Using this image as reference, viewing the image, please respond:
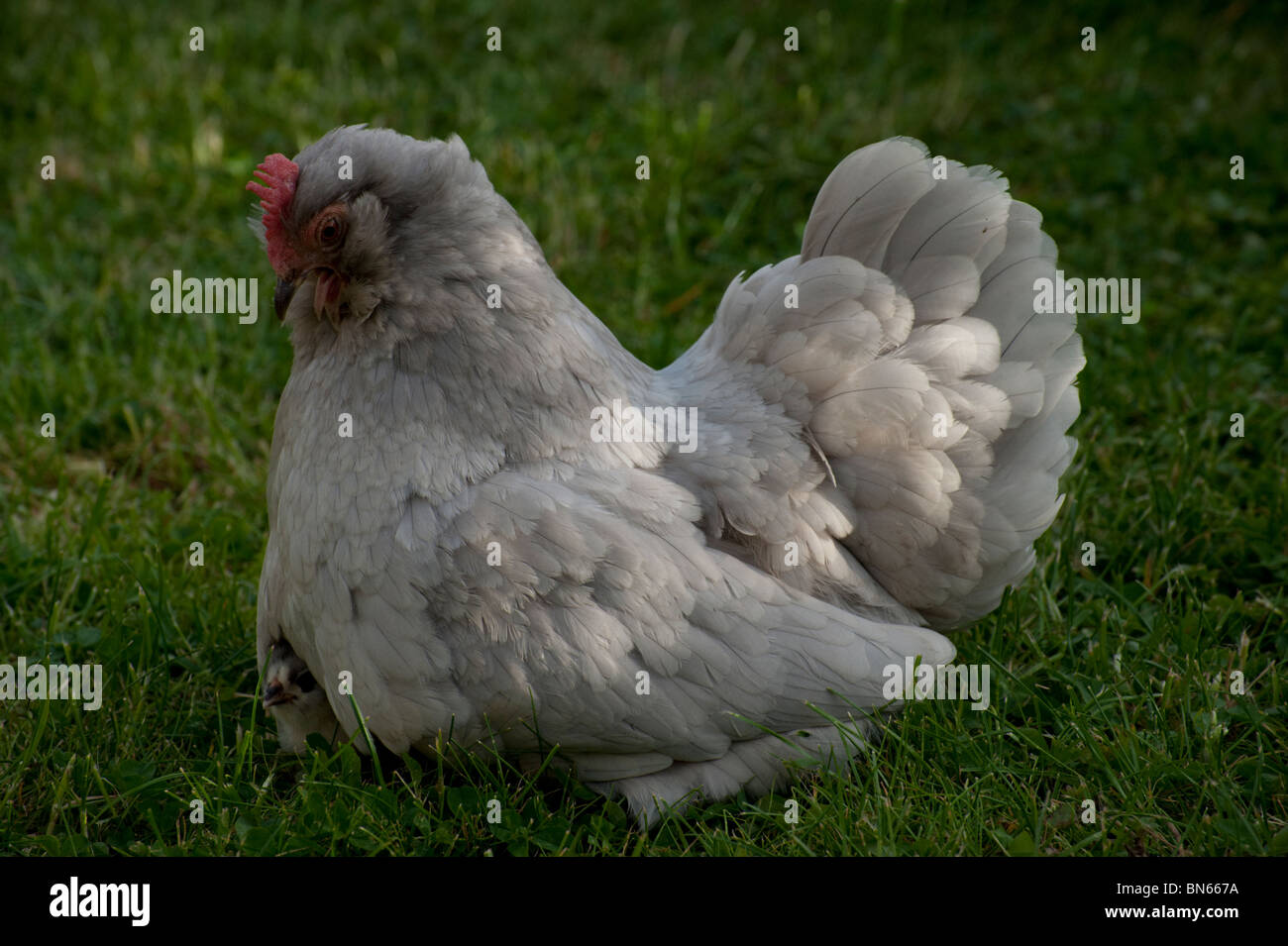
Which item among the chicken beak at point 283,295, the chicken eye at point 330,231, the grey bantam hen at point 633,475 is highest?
the chicken eye at point 330,231

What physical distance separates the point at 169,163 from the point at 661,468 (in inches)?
157

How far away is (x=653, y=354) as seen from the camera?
4812 millimetres

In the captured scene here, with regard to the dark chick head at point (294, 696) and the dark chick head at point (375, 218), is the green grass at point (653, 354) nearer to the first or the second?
the dark chick head at point (294, 696)

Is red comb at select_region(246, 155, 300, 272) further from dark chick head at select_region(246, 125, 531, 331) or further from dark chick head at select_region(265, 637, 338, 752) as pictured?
dark chick head at select_region(265, 637, 338, 752)

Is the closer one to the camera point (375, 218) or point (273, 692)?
point (375, 218)

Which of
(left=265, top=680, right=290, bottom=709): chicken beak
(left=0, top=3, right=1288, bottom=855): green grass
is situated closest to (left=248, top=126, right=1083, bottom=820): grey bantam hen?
(left=265, top=680, right=290, bottom=709): chicken beak

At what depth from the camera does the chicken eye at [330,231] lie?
2.88 m

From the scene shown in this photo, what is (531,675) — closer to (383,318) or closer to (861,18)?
(383,318)

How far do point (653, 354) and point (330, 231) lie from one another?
81.4 inches

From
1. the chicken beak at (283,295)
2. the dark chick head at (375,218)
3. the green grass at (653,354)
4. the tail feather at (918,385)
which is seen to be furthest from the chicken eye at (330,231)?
the green grass at (653,354)

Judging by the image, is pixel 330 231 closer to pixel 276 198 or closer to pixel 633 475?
pixel 276 198

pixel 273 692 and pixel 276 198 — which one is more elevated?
pixel 276 198

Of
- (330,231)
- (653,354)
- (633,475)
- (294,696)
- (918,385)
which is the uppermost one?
(653,354)

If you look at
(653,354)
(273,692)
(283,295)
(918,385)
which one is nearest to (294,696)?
(273,692)
